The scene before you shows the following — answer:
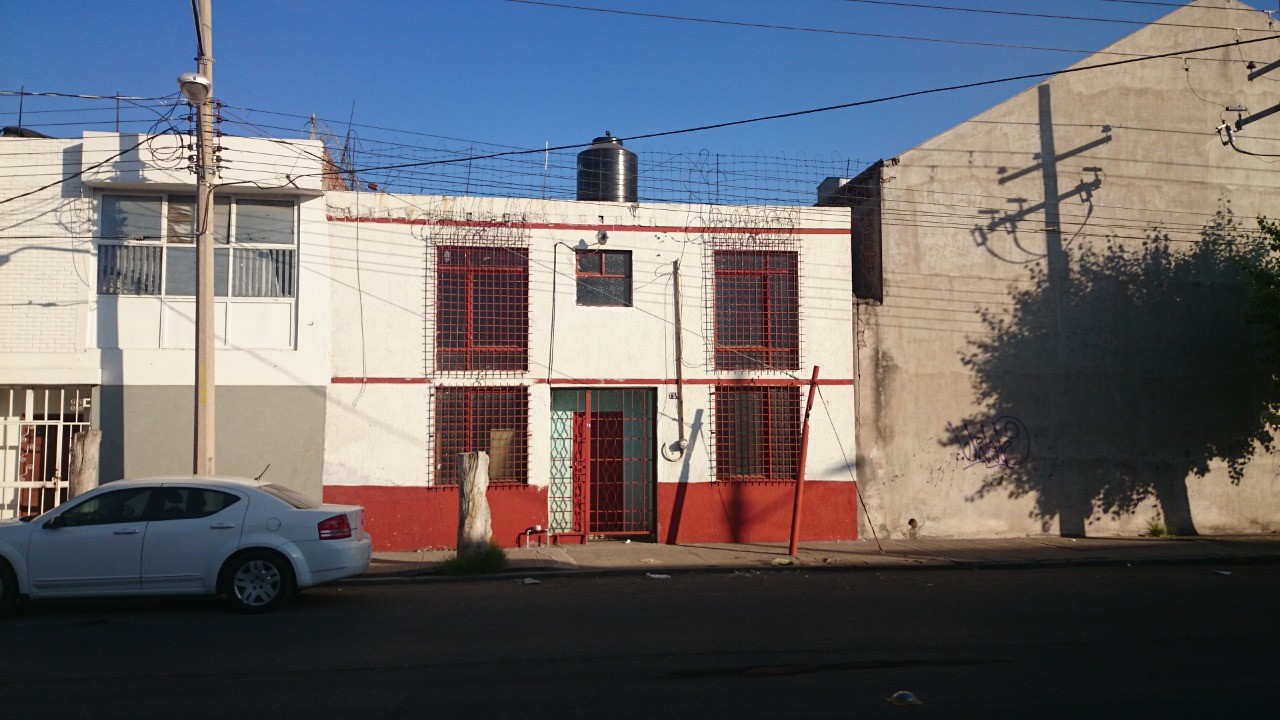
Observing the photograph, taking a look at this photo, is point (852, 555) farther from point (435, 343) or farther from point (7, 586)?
point (7, 586)

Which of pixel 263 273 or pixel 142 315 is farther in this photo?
pixel 263 273

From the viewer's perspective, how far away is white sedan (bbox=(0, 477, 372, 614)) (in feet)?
30.9

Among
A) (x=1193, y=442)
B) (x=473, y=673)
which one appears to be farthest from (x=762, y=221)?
(x=473, y=673)

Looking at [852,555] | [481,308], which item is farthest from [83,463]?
[852,555]

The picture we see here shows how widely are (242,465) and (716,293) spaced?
8.06 m

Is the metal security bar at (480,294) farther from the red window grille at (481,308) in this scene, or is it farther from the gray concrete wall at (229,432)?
the gray concrete wall at (229,432)

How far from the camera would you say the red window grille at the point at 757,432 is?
15.9 m

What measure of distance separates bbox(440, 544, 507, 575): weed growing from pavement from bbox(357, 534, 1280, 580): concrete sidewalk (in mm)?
152

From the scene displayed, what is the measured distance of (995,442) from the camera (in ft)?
Result: 54.1

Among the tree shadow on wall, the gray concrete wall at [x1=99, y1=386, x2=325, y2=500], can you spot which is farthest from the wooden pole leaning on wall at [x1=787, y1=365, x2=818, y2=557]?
the gray concrete wall at [x1=99, y1=386, x2=325, y2=500]

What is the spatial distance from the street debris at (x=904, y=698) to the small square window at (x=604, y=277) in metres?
10.2

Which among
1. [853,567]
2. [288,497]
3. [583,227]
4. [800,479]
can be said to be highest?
[583,227]

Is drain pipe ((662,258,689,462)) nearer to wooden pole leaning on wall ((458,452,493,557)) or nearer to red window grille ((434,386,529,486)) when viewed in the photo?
red window grille ((434,386,529,486))

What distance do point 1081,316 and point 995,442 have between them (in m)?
2.90
